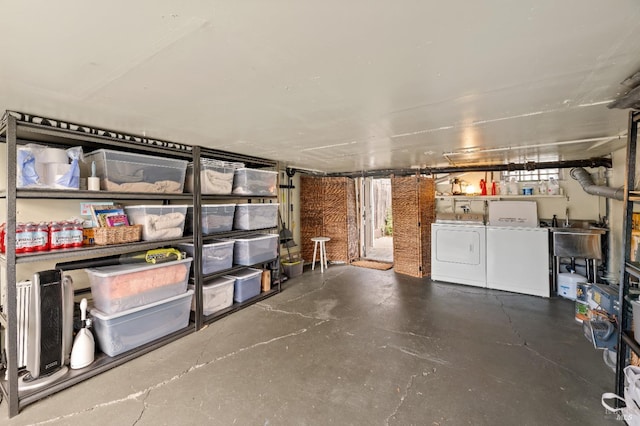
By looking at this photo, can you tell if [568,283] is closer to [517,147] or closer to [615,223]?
[615,223]

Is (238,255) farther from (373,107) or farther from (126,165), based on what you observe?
(373,107)

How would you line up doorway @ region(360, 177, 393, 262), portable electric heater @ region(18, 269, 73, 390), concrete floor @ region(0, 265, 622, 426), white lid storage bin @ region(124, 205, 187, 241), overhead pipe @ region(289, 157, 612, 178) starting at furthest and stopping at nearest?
1. doorway @ region(360, 177, 393, 262)
2. overhead pipe @ region(289, 157, 612, 178)
3. white lid storage bin @ region(124, 205, 187, 241)
4. portable electric heater @ region(18, 269, 73, 390)
5. concrete floor @ region(0, 265, 622, 426)

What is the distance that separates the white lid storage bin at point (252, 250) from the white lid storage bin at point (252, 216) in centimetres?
17

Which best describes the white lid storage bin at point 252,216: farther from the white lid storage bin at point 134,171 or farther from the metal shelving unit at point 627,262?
the metal shelving unit at point 627,262

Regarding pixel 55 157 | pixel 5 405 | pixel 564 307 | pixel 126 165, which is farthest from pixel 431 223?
pixel 5 405

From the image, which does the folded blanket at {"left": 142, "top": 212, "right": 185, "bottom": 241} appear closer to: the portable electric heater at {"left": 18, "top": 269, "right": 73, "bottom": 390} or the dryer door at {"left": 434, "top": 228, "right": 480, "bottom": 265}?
the portable electric heater at {"left": 18, "top": 269, "right": 73, "bottom": 390}

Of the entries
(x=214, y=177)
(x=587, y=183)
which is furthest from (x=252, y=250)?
(x=587, y=183)

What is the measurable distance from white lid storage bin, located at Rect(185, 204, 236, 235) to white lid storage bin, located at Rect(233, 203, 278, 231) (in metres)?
0.14

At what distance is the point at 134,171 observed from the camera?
250 cm

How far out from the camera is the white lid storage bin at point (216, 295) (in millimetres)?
3180

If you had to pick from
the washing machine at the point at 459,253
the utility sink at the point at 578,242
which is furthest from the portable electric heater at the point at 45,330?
the utility sink at the point at 578,242

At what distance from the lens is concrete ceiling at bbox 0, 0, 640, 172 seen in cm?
95

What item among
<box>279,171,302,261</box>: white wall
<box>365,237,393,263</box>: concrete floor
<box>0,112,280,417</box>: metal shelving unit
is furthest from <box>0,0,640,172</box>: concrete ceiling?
<box>365,237,393,263</box>: concrete floor

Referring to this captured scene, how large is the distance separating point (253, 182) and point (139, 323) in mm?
2025
